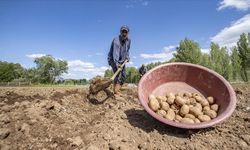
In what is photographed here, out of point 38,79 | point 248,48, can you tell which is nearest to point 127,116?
point 248,48

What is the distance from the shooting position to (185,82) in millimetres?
5008

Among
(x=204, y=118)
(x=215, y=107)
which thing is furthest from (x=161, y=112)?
(x=215, y=107)

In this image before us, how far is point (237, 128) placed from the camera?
4023 mm

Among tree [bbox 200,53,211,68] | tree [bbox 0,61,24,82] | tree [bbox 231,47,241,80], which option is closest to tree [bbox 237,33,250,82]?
tree [bbox 231,47,241,80]

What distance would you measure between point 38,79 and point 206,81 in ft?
207

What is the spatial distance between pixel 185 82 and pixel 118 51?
195 cm

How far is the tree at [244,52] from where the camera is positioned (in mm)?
28516

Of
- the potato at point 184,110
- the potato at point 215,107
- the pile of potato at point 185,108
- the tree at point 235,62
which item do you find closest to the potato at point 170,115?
the pile of potato at point 185,108

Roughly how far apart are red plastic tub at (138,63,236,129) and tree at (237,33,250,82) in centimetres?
2666

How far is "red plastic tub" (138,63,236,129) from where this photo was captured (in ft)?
13.9

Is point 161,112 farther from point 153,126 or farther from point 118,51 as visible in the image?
point 118,51

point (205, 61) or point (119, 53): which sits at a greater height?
point (205, 61)

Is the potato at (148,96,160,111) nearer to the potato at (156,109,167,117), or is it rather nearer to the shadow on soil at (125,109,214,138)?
the potato at (156,109,167,117)

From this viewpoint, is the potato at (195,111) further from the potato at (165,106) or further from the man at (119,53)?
the man at (119,53)
